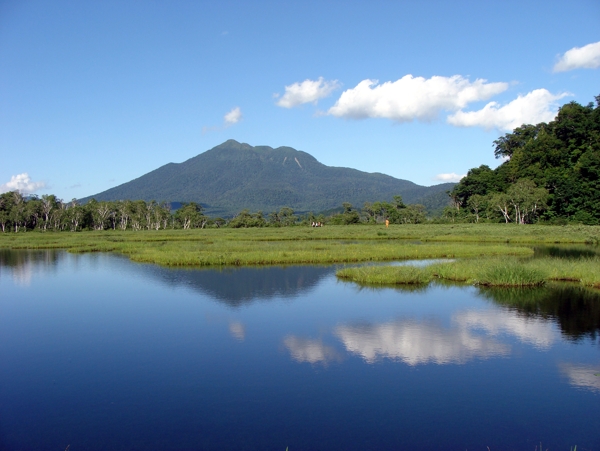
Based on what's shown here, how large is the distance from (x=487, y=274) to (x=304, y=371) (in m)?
11.1

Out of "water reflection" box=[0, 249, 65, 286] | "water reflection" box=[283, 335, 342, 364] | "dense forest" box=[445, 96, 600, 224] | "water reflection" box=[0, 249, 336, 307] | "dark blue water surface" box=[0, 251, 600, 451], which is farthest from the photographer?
"dense forest" box=[445, 96, 600, 224]

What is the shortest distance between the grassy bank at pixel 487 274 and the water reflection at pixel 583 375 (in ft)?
27.4

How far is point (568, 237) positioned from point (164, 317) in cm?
3442

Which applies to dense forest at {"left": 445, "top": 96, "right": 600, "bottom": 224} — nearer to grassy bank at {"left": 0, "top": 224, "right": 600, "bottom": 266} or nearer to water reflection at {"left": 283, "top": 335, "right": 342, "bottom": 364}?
grassy bank at {"left": 0, "top": 224, "right": 600, "bottom": 266}

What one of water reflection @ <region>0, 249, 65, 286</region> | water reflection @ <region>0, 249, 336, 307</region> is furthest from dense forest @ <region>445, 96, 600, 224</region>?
water reflection @ <region>0, 249, 65, 286</region>

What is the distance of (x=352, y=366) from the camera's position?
9.91 m

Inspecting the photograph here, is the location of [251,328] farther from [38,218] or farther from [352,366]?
[38,218]

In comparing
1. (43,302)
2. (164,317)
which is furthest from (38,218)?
(164,317)

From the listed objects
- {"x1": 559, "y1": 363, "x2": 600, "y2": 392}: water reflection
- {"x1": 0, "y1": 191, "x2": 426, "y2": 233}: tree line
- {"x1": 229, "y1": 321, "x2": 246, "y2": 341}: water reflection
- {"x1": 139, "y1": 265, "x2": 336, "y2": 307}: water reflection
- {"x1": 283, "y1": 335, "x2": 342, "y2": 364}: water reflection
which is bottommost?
{"x1": 559, "y1": 363, "x2": 600, "y2": 392}: water reflection

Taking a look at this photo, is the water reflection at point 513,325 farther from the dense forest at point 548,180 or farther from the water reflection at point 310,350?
the dense forest at point 548,180

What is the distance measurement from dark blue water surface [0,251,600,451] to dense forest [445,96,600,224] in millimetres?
42069

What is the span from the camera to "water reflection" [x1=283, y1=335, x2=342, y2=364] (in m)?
10.4

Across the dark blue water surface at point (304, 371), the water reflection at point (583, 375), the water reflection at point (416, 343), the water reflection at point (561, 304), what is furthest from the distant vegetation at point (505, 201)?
the water reflection at point (583, 375)

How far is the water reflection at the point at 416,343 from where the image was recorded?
10.5 m
